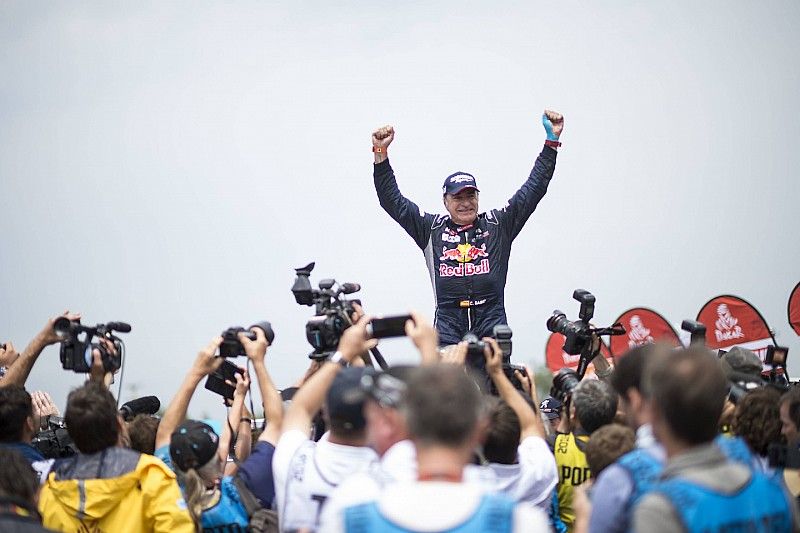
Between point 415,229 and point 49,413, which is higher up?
point 415,229

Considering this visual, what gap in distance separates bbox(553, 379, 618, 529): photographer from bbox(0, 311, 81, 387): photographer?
9.81ft

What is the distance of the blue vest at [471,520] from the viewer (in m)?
2.58

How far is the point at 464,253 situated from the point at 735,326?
5885 millimetres

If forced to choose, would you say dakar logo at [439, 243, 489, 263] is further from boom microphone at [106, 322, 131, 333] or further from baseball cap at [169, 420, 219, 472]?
baseball cap at [169, 420, 219, 472]

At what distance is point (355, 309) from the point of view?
5293 mm

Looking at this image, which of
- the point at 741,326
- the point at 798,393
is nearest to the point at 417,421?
the point at 798,393

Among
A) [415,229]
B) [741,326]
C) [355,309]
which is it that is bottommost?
[741,326]

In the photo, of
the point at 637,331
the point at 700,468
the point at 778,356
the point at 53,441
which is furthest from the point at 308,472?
the point at 637,331

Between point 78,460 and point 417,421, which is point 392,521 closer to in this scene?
point 417,421

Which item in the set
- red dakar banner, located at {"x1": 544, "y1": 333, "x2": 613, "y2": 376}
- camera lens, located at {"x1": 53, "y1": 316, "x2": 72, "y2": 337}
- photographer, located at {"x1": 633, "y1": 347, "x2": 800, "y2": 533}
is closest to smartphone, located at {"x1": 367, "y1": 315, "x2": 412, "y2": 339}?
photographer, located at {"x1": 633, "y1": 347, "x2": 800, "y2": 533}

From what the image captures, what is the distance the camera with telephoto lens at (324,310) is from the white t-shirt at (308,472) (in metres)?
1.18

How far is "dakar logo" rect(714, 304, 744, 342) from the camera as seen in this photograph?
11594 mm

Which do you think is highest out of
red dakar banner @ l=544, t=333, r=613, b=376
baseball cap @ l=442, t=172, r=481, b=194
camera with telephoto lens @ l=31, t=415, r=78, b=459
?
baseball cap @ l=442, t=172, r=481, b=194

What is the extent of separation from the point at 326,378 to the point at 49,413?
12.4 ft
